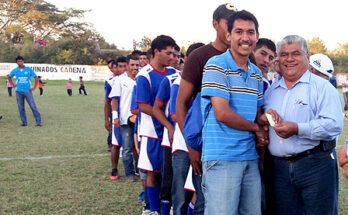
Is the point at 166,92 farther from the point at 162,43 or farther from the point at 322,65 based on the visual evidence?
the point at 322,65

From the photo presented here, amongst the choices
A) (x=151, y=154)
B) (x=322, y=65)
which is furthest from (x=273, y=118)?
(x=151, y=154)

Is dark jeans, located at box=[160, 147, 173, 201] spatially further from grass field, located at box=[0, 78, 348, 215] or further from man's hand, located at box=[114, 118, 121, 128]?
man's hand, located at box=[114, 118, 121, 128]

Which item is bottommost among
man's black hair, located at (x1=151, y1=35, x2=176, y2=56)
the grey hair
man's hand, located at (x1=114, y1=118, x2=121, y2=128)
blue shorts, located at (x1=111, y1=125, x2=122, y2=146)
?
blue shorts, located at (x1=111, y1=125, x2=122, y2=146)

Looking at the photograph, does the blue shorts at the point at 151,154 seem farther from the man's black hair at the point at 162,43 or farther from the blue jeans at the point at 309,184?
the blue jeans at the point at 309,184

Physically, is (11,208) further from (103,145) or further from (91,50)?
(91,50)

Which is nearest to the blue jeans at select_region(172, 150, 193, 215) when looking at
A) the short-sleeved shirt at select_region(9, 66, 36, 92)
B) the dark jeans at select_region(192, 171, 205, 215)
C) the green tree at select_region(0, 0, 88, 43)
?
the dark jeans at select_region(192, 171, 205, 215)

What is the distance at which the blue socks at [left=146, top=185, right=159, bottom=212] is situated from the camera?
14.1 ft

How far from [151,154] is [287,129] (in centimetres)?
199

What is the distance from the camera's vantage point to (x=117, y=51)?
196ft

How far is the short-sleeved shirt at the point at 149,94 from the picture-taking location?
4160mm

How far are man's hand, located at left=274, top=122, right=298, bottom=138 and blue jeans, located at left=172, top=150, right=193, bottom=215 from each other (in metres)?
1.02

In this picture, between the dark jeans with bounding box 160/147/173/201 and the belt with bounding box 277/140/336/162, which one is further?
the dark jeans with bounding box 160/147/173/201

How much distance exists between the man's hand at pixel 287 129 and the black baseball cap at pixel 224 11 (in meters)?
0.93

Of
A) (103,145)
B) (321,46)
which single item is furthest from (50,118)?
(321,46)
